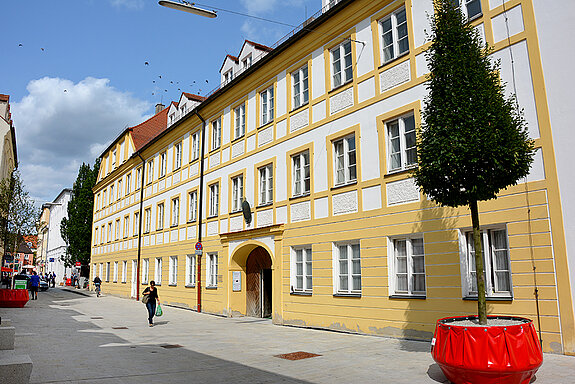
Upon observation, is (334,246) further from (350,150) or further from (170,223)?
(170,223)

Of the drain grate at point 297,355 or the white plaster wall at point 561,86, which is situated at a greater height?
the white plaster wall at point 561,86

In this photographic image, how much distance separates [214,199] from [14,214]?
1153cm

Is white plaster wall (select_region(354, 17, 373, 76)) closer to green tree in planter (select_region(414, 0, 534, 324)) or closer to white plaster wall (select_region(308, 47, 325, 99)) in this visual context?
white plaster wall (select_region(308, 47, 325, 99))

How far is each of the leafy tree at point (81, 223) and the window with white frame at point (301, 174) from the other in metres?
43.1

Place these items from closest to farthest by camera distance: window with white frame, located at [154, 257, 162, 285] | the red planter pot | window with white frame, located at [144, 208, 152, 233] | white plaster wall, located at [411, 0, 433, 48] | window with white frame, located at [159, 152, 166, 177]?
white plaster wall, located at [411, 0, 433, 48] < the red planter pot < window with white frame, located at [154, 257, 162, 285] < window with white frame, located at [159, 152, 166, 177] < window with white frame, located at [144, 208, 152, 233]

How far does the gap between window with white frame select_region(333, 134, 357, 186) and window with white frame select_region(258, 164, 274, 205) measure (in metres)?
3.80

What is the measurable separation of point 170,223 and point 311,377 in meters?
20.6

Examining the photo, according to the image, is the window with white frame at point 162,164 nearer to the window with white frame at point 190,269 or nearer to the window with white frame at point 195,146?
the window with white frame at point 195,146

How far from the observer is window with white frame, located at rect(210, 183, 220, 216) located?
73.9 feet

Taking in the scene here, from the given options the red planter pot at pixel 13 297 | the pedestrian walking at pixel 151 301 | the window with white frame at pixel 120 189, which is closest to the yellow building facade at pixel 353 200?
the pedestrian walking at pixel 151 301

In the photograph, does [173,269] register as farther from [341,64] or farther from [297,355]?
[297,355]

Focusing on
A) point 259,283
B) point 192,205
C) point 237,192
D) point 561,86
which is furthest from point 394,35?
point 192,205

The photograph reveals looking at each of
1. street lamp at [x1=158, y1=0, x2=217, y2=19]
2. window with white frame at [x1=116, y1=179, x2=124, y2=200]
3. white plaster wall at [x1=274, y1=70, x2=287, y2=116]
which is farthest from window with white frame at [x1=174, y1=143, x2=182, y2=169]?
street lamp at [x1=158, y1=0, x2=217, y2=19]

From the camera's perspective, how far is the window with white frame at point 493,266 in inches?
408
